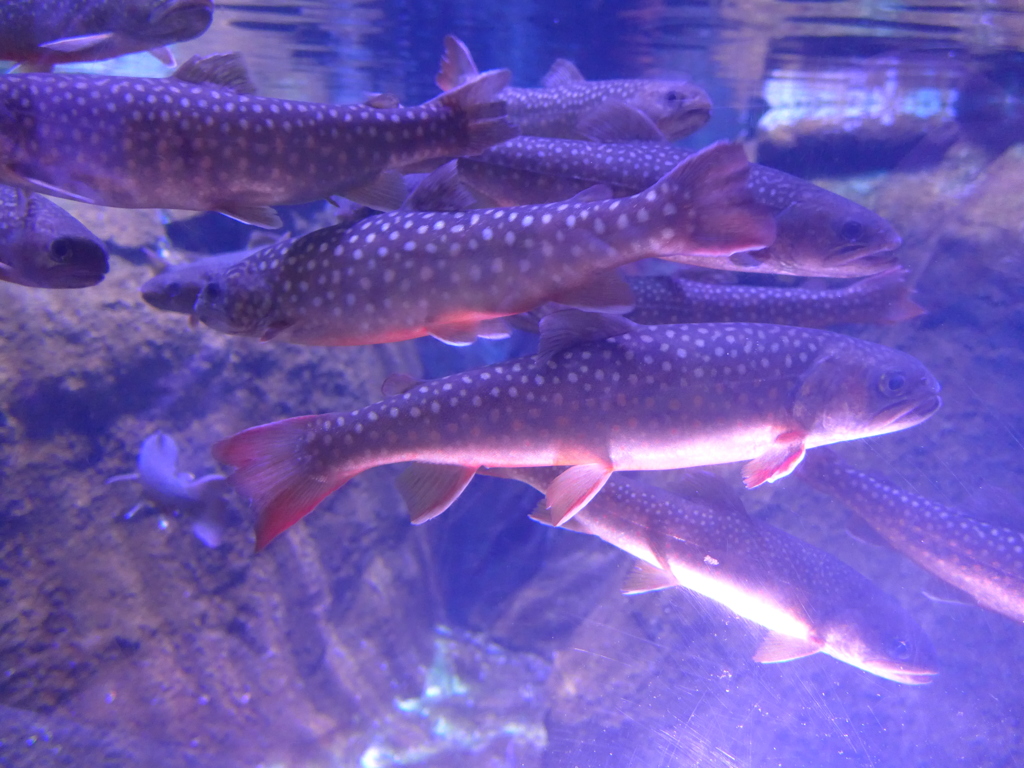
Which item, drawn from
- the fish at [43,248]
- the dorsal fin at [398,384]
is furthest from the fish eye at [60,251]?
the dorsal fin at [398,384]

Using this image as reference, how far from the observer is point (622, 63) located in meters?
14.4

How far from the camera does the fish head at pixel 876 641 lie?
4.62m

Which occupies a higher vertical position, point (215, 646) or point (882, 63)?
point (882, 63)

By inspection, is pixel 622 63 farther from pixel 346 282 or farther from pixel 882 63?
pixel 346 282

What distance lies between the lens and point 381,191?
3088mm

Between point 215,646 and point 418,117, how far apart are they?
5.47 metres

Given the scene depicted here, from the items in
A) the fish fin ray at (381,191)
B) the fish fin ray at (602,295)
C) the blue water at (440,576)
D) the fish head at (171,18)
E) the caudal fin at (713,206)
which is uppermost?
the fish head at (171,18)

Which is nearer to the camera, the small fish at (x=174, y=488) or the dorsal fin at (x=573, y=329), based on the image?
the dorsal fin at (x=573, y=329)

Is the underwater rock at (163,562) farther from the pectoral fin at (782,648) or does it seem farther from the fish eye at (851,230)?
the fish eye at (851,230)

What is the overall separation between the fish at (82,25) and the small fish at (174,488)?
10.8ft

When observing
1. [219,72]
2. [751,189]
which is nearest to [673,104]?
[751,189]

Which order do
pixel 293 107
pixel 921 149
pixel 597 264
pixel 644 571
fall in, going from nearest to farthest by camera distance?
pixel 597 264, pixel 293 107, pixel 644 571, pixel 921 149

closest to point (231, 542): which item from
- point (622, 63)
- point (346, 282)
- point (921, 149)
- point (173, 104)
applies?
point (346, 282)

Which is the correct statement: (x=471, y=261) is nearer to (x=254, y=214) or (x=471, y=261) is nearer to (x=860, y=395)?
(x=254, y=214)
